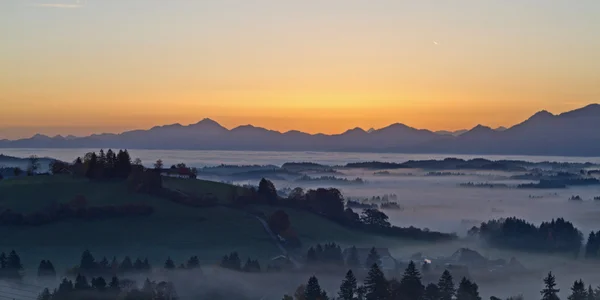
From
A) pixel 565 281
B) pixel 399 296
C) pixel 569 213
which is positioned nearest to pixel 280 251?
pixel 565 281

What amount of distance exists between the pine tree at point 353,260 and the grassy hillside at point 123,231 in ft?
20.9

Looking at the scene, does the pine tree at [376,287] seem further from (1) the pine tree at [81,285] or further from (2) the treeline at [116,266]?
(2) the treeline at [116,266]

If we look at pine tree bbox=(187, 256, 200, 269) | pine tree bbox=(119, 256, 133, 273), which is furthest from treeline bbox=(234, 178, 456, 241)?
pine tree bbox=(119, 256, 133, 273)

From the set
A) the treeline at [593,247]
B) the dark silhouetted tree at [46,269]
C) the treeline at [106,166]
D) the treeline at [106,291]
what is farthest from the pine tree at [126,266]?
the treeline at [593,247]

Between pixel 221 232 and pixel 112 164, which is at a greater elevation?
pixel 112 164

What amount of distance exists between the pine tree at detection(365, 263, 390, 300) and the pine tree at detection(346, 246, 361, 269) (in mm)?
22309

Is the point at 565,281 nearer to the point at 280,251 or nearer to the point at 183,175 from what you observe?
the point at 280,251

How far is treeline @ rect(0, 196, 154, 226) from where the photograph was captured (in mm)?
70500

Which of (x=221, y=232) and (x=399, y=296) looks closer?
(x=399, y=296)

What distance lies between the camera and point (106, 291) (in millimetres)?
44406

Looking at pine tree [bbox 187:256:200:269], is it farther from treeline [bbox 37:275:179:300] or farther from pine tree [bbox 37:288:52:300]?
pine tree [bbox 37:288:52:300]

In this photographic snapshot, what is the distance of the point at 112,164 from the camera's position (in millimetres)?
85750

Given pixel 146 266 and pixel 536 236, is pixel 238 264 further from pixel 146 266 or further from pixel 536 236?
pixel 536 236

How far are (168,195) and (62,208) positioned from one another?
1165cm
